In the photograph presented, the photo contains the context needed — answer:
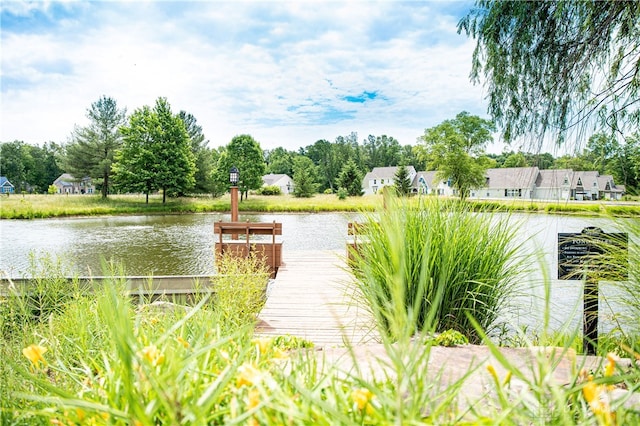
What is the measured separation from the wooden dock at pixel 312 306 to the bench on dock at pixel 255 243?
236mm

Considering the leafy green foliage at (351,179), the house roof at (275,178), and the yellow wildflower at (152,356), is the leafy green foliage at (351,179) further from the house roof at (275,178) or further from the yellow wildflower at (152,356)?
the yellow wildflower at (152,356)

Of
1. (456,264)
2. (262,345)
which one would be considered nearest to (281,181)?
(456,264)

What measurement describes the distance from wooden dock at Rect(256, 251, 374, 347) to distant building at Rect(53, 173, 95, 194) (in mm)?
22586

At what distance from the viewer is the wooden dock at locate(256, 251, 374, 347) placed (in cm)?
300

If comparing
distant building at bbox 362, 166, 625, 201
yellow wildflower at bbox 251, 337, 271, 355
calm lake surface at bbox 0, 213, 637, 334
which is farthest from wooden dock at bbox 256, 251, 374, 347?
yellow wildflower at bbox 251, 337, 271, 355

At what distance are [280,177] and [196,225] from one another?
27866 millimetres

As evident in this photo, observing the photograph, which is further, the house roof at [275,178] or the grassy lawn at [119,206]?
the house roof at [275,178]

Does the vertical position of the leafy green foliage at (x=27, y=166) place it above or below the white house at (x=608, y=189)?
above

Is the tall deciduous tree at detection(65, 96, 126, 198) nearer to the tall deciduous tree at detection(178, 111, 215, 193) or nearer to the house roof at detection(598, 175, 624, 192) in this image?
the tall deciduous tree at detection(178, 111, 215, 193)

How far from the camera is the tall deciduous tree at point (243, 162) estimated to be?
26281 millimetres

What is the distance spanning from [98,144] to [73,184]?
10.1 ft

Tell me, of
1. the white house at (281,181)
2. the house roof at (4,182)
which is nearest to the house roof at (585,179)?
the house roof at (4,182)

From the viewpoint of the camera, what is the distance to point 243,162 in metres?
26.4

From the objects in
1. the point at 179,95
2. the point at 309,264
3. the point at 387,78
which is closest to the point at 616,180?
the point at 309,264
